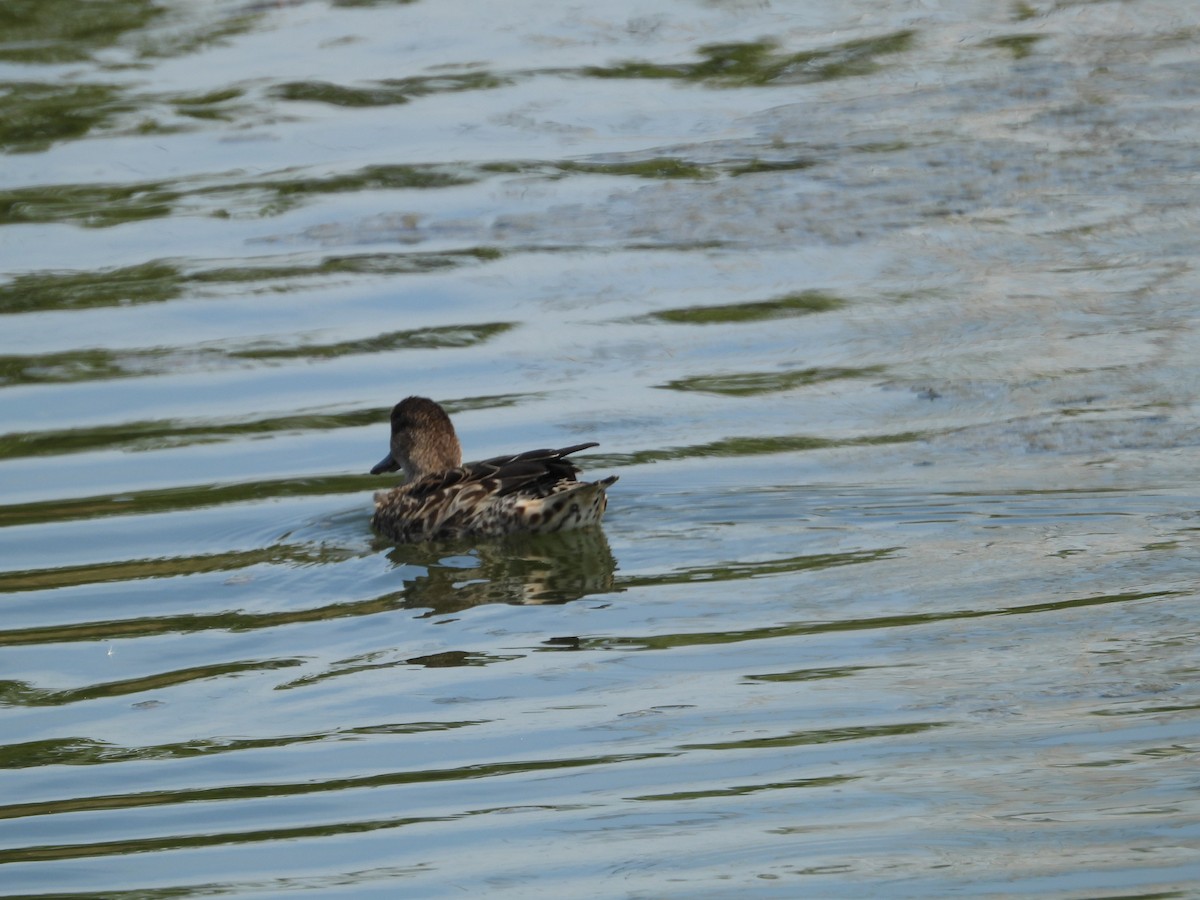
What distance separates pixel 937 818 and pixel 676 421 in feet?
14.6

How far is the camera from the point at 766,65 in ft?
51.8

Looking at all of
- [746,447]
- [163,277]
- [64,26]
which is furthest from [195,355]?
[64,26]

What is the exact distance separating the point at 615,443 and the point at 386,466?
1031 mm

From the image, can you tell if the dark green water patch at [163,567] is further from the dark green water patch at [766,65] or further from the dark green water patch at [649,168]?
the dark green water patch at [766,65]

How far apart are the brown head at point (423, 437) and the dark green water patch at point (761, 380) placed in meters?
1.32

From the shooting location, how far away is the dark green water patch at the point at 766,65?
15469mm

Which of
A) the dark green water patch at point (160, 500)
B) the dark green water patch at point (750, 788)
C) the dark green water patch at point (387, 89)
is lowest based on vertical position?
the dark green water patch at point (750, 788)

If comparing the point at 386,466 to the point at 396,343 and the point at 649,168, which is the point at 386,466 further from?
the point at 649,168

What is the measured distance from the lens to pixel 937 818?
213 inches

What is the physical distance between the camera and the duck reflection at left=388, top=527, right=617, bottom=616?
7.89 m

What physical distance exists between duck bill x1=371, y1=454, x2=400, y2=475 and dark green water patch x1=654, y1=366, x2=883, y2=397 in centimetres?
140

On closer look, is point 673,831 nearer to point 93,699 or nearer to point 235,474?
point 93,699

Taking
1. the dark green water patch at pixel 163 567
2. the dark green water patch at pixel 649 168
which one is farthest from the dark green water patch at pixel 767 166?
the dark green water patch at pixel 163 567

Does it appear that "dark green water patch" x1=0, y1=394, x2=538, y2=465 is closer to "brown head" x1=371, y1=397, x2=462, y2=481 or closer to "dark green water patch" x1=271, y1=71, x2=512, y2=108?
"brown head" x1=371, y1=397, x2=462, y2=481
